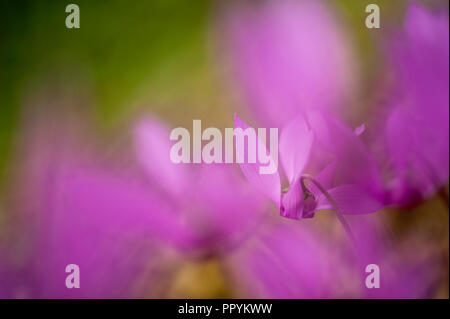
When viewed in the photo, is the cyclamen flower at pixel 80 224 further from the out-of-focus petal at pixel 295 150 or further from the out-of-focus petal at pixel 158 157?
the out-of-focus petal at pixel 295 150

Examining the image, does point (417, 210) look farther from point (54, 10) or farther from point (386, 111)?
point (54, 10)

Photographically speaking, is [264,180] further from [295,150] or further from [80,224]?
[80,224]

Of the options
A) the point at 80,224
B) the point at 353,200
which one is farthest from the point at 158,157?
the point at 353,200

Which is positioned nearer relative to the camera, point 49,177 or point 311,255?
point 311,255

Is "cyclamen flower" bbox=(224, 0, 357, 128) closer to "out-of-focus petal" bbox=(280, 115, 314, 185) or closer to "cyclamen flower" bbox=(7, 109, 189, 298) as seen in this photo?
"out-of-focus petal" bbox=(280, 115, 314, 185)

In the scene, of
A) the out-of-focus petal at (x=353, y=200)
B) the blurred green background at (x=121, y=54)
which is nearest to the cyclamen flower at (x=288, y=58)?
the blurred green background at (x=121, y=54)

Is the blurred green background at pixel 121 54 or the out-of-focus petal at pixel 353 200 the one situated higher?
the blurred green background at pixel 121 54

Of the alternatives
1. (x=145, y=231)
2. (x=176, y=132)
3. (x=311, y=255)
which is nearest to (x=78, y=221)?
(x=145, y=231)
